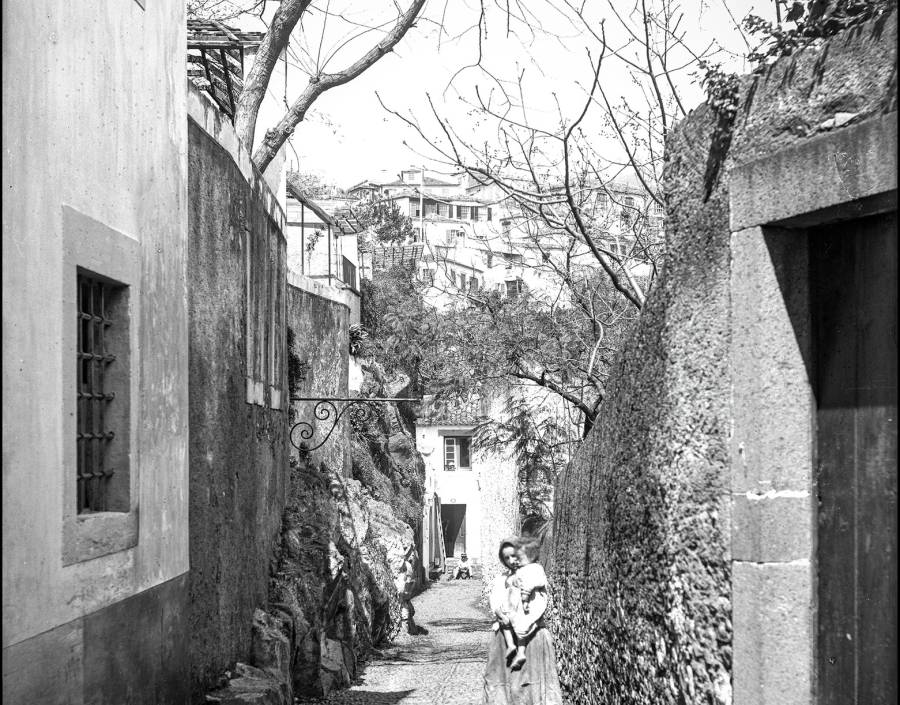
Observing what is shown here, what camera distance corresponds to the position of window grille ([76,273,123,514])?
5.55 metres

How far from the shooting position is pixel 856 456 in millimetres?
4176

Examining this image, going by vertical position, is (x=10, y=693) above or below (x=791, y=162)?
below

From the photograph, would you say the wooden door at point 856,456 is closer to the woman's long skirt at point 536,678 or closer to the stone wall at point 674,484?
the stone wall at point 674,484

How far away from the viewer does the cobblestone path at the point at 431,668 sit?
11.8 m

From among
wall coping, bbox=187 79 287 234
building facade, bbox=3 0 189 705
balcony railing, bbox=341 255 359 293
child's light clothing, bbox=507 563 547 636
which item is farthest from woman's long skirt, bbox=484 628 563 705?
balcony railing, bbox=341 255 359 293

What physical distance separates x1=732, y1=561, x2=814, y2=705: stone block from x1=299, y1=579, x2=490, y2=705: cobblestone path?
7.26 m

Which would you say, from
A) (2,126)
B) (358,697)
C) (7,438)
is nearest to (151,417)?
(7,438)

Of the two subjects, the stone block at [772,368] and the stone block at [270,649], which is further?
the stone block at [270,649]

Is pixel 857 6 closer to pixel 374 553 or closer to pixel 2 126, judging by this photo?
pixel 2 126

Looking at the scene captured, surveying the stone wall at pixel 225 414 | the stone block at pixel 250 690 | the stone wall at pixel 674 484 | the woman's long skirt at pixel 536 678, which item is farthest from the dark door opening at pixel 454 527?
the stone wall at pixel 674 484

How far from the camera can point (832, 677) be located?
4.22 meters

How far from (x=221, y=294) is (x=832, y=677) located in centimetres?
590

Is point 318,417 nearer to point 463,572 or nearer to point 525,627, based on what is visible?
point 525,627

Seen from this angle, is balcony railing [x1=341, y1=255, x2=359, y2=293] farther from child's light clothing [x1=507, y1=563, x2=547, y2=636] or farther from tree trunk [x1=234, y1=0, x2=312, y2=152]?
child's light clothing [x1=507, y1=563, x2=547, y2=636]
